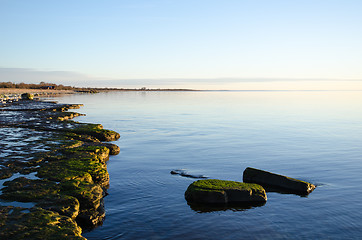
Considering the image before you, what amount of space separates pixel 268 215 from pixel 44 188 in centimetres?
871

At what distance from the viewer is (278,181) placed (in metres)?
15.0

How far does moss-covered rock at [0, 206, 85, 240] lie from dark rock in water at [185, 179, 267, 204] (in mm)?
5419

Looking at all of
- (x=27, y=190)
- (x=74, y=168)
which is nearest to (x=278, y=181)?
(x=74, y=168)

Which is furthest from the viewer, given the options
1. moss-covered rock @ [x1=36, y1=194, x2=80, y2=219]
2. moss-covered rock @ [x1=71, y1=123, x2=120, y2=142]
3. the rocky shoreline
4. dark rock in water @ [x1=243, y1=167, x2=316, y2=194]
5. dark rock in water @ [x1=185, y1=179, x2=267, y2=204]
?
moss-covered rock @ [x1=71, y1=123, x2=120, y2=142]

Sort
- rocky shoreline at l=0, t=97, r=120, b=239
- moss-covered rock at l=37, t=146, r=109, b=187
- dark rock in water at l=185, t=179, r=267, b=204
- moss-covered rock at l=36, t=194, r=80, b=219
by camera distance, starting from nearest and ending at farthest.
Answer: rocky shoreline at l=0, t=97, r=120, b=239
moss-covered rock at l=36, t=194, r=80, b=219
dark rock in water at l=185, t=179, r=267, b=204
moss-covered rock at l=37, t=146, r=109, b=187

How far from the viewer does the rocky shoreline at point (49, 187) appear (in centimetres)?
852

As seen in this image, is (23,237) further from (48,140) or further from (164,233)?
(48,140)

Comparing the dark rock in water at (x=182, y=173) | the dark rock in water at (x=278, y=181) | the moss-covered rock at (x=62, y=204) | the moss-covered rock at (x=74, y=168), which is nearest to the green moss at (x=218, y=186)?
the dark rock in water at (x=278, y=181)

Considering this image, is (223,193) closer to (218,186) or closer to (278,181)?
(218,186)

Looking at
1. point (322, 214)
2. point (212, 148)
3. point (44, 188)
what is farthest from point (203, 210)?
point (212, 148)

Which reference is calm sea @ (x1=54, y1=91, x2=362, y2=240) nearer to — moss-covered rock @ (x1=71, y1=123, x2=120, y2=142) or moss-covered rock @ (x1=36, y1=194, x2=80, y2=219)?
moss-covered rock @ (x1=36, y1=194, x2=80, y2=219)

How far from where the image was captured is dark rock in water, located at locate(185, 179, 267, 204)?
41.5ft

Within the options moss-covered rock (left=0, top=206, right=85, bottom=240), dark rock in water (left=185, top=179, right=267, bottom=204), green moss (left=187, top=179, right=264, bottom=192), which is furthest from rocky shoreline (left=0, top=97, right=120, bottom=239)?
green moss (left=187, top=179, right=264, bottom=192)

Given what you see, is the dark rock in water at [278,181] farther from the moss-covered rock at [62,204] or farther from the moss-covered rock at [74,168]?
the moss-covered rock at [62,204]
